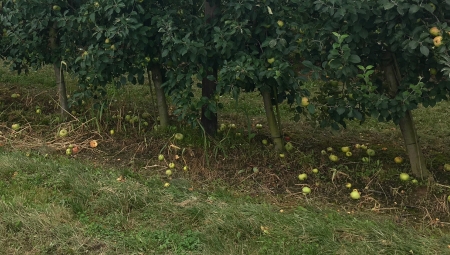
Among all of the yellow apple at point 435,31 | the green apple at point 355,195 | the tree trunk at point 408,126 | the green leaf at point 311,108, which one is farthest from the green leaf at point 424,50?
the green apple at point 355,195

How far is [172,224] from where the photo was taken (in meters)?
3.20

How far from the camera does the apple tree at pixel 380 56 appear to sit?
125 inches

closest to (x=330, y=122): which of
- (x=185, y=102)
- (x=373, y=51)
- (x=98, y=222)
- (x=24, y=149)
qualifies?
(x=373, y=51)

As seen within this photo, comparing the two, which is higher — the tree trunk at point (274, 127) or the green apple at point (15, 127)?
the green apple at point (15, 127)

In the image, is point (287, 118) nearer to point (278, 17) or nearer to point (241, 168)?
point (241, 168)

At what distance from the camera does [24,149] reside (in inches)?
179

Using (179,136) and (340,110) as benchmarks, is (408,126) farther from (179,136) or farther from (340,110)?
(179,136)

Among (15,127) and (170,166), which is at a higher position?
(15,127)

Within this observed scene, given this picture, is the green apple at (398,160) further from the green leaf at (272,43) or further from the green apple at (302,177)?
the green leaf at (272,43)

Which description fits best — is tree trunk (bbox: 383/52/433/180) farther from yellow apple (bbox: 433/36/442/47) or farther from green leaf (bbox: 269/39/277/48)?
green leaf (bbox: 269/39/277/48)

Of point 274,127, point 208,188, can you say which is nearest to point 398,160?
point 274,127

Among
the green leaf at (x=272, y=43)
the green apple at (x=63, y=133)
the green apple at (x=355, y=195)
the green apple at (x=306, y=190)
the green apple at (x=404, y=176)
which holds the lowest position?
the green apple at (x=355, y=195)

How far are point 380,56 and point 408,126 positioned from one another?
24.8 inches

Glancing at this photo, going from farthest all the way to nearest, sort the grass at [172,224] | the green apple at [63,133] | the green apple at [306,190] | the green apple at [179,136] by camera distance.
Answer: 1. the green apple at [63,133]
2. the green apple at [179,136]
3. the green apple at [306,190]
4. the grass at [172,224]
